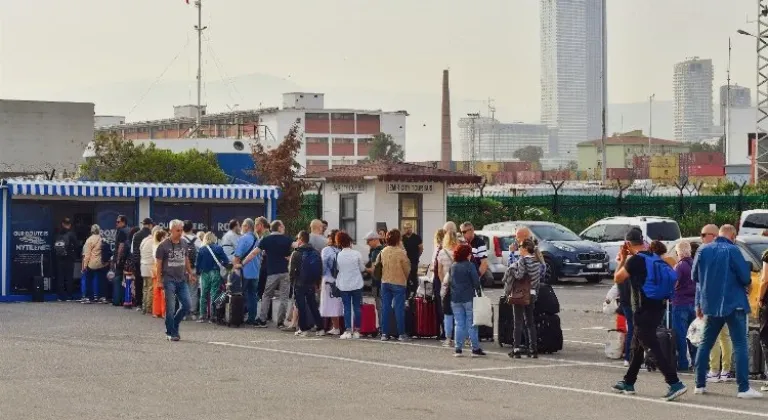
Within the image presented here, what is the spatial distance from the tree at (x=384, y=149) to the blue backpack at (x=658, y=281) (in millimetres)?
128723

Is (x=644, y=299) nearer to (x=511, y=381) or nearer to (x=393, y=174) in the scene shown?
(x=511, y=381)

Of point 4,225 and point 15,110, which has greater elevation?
point 15,110

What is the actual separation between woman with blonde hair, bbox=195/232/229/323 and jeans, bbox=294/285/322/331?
2496 mm

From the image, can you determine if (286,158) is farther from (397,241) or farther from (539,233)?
(397,241)

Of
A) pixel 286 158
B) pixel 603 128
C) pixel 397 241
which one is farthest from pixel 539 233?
pixel 603 128

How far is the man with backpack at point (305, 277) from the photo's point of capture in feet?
71.5

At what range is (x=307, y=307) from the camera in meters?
22.1

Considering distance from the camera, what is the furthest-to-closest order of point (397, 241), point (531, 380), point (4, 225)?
point (4, 225), point (397, 241), point (531, 380)

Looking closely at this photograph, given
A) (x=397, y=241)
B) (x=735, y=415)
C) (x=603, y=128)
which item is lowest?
(x=735, y=415)

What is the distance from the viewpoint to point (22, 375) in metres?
16.1

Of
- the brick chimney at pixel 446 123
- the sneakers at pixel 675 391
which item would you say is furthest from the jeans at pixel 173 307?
the brick chimney at pixel 446 123

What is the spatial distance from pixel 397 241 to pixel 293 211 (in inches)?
982

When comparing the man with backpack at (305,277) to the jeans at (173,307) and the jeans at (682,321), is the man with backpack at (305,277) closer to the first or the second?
the jeans at (173,307)

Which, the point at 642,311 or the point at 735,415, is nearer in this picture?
the point at 735,415
